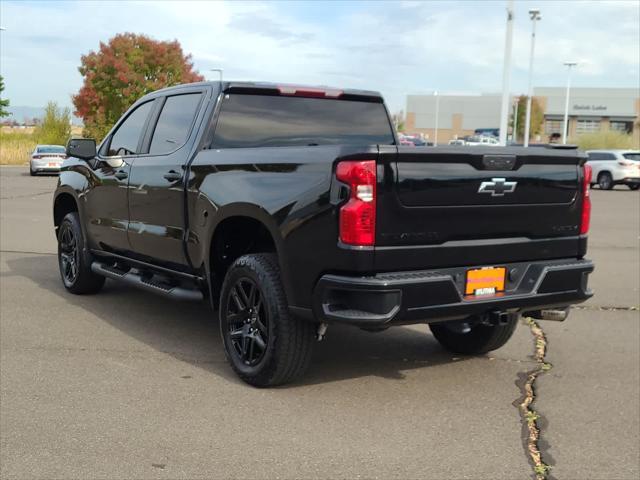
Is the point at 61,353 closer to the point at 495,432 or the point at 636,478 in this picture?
the point at 495,432

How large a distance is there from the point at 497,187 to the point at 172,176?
2435 millimetres

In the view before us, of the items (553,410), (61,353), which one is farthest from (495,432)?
(61,353)

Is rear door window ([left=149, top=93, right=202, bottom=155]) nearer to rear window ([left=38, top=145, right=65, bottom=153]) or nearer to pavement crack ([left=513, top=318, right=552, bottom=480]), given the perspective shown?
pavement crack ([left=513, top=318, right=552, bottom=480])

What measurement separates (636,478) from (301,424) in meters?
1.73

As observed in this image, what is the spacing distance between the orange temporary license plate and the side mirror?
3.94 metres

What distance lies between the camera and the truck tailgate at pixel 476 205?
13.0 feet

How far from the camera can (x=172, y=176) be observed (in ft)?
17.8

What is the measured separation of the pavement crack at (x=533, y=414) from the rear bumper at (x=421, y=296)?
59 centimetres

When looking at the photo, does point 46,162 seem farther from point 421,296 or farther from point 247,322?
point 421,296

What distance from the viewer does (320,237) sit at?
4066 millimetres

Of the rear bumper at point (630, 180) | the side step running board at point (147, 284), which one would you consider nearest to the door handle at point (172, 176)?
the side step running board at point (147, 284)

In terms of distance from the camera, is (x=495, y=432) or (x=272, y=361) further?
(x=272, y=361)

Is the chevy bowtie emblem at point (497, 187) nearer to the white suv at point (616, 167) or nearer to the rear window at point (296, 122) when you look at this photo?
the rear window at point (296, 122)

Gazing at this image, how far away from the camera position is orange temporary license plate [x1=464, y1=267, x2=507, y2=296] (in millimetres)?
4254
